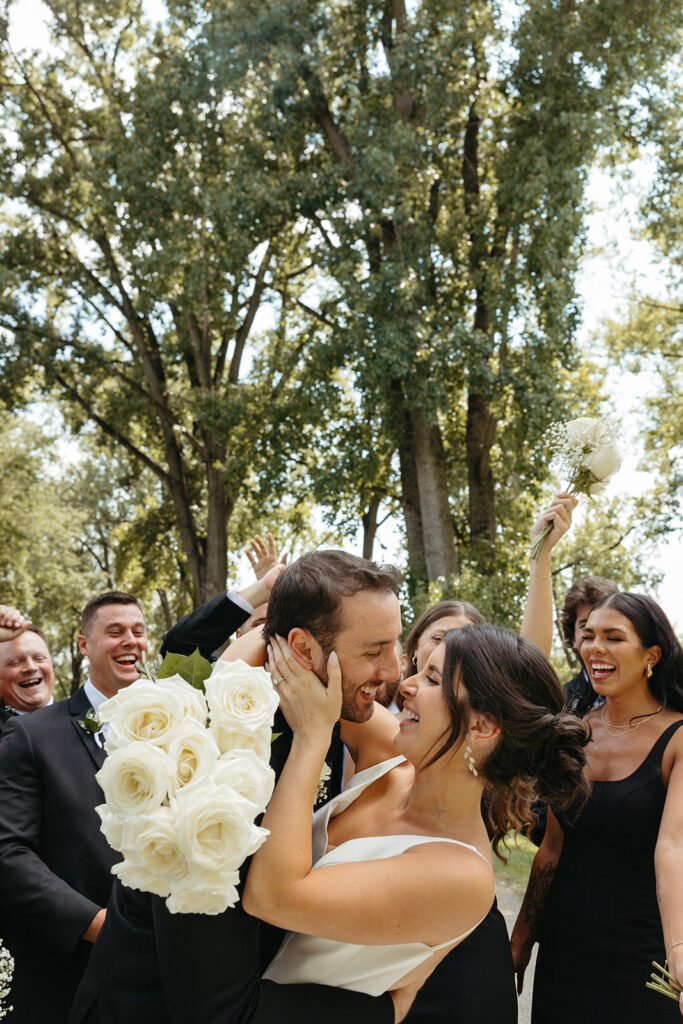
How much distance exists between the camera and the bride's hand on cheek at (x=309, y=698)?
2365 millimetres

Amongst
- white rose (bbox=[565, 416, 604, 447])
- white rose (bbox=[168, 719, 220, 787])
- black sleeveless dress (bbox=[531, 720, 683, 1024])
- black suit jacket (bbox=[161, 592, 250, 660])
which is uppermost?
white rose (bbox=[565, 416, 604, 447])

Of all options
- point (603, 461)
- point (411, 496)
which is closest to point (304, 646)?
point (603, 461)

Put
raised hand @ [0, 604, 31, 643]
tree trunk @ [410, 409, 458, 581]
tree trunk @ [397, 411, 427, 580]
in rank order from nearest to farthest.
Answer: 1. raised hand @ [0, 604, 31, 643]
2. tree trunk @ [410, 409, 458, 581]
3. tree trunk @ [397, 411, 427, 580]

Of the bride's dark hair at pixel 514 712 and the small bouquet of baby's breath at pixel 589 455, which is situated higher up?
the small bouquet of baby's breath at pixel 589 455

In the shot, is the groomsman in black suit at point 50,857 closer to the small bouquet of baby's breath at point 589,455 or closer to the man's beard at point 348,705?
the man's beard at point 348,705

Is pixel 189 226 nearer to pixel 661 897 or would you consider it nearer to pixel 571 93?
pixel 571 93

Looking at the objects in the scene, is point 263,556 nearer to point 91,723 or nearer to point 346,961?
point 91,723

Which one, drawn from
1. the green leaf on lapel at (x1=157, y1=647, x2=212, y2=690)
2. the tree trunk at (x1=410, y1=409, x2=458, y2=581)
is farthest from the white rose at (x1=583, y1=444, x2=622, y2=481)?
the tree trunk at (x1=410, y1=409, x2=458, y2=581)

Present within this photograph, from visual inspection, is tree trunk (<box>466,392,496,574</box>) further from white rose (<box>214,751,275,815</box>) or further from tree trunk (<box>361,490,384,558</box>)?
white rose (<box>214,751,275,815</box>)

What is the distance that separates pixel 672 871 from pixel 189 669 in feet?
6.51

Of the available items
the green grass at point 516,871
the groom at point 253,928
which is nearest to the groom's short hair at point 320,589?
the groom at point 253,928

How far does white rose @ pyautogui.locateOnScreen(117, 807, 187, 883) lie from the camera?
6.05ft

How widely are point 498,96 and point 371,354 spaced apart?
5.60 meters

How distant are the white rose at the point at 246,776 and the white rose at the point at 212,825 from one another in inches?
1.5
